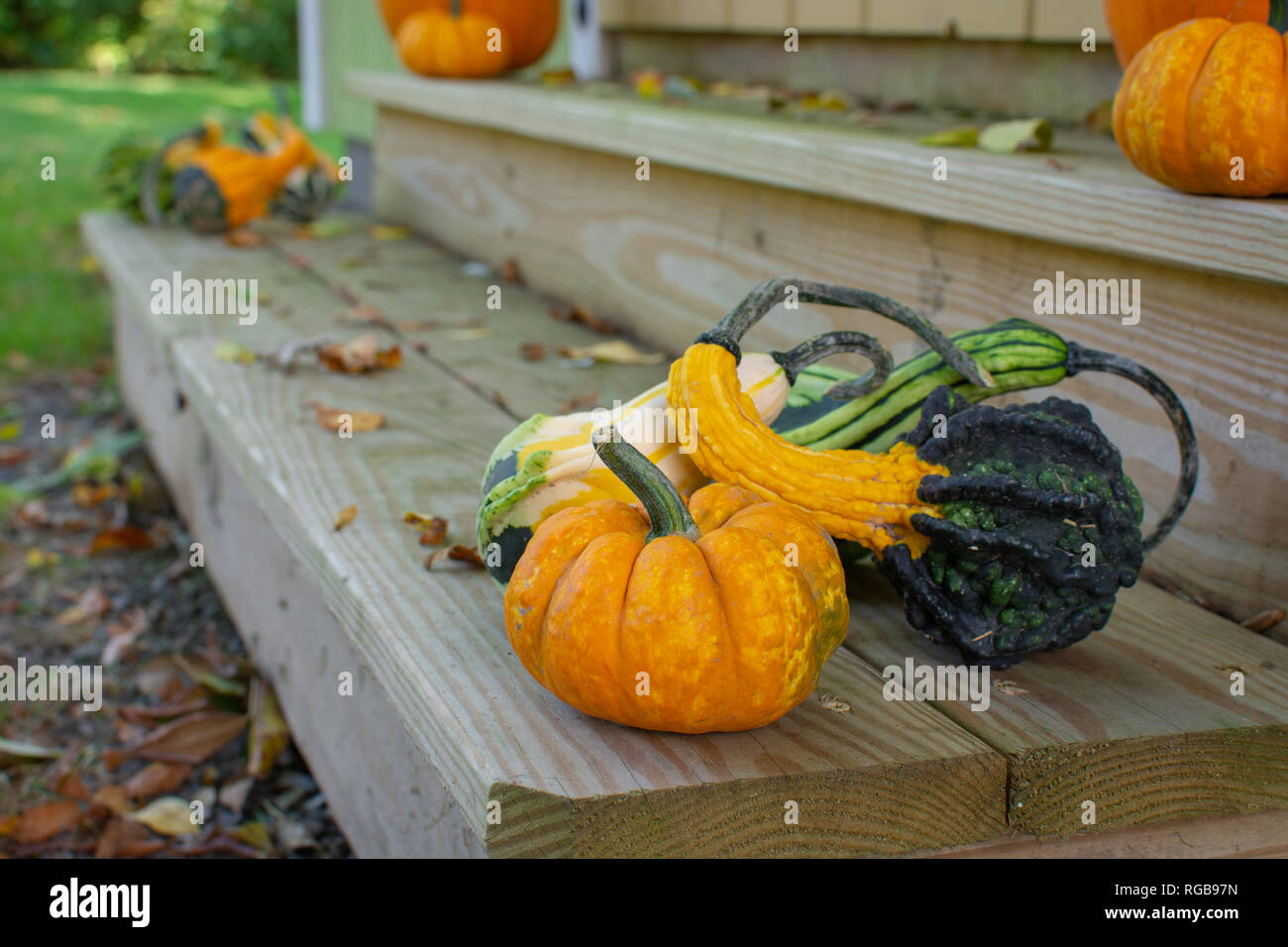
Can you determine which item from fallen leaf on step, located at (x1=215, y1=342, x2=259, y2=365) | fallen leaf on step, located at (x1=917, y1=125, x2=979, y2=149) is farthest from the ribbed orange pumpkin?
fallen leaf on step, located at (x1=917, y1=125, x2=979, y2=149)

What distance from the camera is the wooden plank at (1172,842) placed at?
1.24 metres

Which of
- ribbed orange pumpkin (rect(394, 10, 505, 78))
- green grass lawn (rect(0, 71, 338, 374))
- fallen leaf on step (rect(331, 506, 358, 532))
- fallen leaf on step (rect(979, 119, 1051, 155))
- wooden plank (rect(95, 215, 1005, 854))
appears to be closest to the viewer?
wooden plank (rect(95, 215, 1005, 854))

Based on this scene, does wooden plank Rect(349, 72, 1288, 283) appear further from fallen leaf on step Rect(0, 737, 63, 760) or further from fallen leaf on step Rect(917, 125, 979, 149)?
fallen leaf on step Rect(0, 737, 63, 760)

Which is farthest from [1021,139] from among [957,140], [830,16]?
[830,16]

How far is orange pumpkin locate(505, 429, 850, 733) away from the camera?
3.67ft

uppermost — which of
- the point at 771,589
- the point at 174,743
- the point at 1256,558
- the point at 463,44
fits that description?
the point at 463,44

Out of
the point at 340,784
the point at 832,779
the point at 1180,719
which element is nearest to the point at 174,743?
the point at 340,784

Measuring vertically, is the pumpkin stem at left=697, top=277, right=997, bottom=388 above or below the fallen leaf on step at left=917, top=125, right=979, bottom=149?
below

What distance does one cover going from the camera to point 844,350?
53.8 inches

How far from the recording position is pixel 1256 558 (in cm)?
158

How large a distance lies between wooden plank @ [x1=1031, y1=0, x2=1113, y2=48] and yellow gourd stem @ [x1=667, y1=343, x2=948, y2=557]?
1.58m

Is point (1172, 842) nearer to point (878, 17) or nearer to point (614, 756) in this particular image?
point (614, 756)
